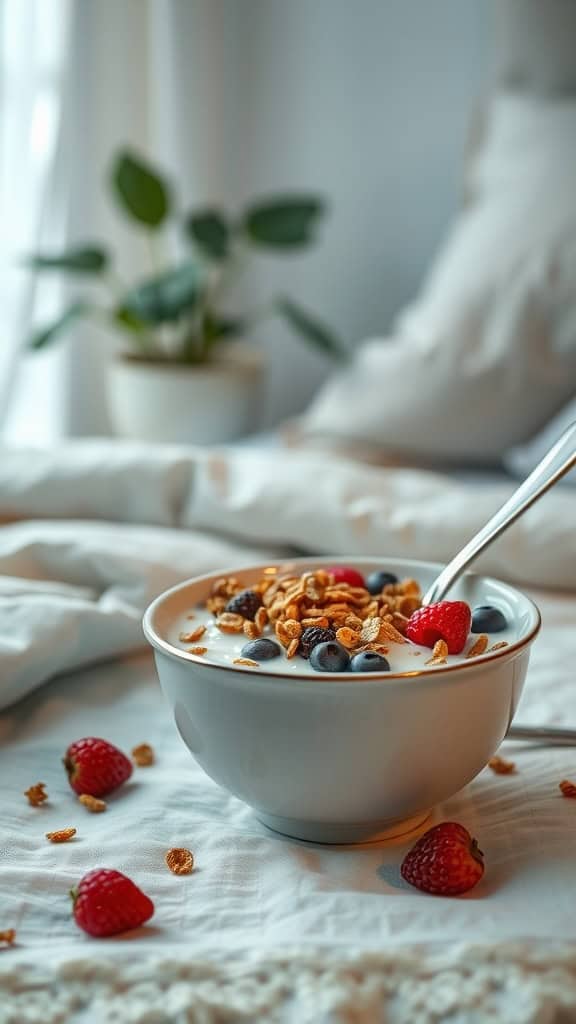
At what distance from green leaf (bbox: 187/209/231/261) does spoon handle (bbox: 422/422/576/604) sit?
1434 millimetres

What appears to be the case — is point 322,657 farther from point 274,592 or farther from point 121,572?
point 121,572

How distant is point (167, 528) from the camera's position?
1341mm

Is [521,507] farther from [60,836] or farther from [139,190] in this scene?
[139,190]

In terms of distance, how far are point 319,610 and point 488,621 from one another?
0.37 feet

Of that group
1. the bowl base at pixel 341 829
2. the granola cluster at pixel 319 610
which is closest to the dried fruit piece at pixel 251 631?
the granola cluster at pixel 319 610

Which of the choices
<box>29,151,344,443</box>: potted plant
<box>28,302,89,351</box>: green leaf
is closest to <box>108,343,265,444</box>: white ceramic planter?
<box>29,151,344,443</box>: potted plant

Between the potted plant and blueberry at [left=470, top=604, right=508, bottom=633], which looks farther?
the potted plant

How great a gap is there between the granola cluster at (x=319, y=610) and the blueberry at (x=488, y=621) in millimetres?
47

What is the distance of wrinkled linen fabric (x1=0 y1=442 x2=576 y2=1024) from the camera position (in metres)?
0.58

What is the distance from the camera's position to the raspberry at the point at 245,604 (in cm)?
Answer: 81

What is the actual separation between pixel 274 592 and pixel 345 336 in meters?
1.91

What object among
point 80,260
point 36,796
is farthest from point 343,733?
point 80,260

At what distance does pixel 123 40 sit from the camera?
2416mm

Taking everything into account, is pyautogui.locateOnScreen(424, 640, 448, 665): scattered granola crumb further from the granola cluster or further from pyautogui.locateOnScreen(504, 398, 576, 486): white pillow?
pyautogui.locateOnScreen(504, 398, 576, 486): white pillow
